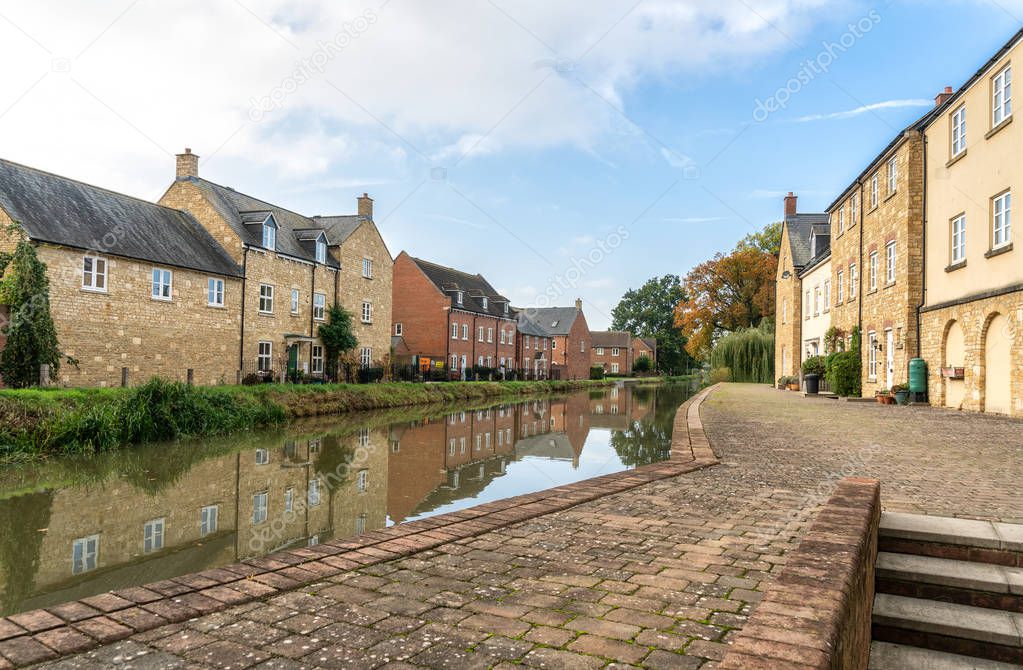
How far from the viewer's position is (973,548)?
14.6ft

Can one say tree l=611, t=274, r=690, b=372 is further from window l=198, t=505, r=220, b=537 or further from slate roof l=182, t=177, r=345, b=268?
window l=198, t=505, r=220, b=537

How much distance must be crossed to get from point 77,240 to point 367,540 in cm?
1979

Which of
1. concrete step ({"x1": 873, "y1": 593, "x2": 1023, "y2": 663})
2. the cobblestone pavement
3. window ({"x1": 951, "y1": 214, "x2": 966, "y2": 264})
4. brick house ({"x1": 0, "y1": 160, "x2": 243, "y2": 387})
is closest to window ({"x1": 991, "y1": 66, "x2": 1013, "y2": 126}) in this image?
window ({"x1": 951, "y1": 214, "x2": 966, "y2": 264})

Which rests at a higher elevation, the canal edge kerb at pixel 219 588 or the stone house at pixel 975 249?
the stone house at pixel 975 249

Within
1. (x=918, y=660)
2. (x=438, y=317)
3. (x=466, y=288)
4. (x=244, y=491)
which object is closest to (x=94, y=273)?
(x=244, y=491)

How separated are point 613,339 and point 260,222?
2706 inches

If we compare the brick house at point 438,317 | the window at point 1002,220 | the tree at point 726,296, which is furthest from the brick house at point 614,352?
the window at point 1002,220

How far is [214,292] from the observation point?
82.7 ft

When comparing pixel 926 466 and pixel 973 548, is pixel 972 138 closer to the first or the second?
pixel 926 466

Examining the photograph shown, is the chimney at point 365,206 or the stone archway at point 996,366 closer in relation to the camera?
the stone archway at point 996,366

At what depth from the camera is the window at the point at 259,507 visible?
24.9 feet

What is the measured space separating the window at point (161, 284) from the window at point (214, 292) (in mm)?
1844

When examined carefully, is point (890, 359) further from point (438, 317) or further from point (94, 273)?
point (438, 317)

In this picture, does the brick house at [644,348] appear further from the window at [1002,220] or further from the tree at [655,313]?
the window at [1002,220]
